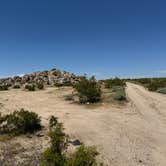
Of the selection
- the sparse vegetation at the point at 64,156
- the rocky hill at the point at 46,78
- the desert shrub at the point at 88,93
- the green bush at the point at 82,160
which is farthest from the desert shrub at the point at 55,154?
the rocky hill at the point at 46,78

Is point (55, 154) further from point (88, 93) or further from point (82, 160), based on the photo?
point (88, 93)

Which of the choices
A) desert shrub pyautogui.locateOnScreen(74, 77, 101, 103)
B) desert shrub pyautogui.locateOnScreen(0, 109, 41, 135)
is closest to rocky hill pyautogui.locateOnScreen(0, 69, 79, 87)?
desert shrub pyautogui.locateOnScreen(74, 77, 101, 103)

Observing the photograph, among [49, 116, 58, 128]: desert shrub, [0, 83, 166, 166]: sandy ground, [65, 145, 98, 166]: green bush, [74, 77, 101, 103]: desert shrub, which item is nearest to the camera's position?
[65, 145, 98, 166]: green bush

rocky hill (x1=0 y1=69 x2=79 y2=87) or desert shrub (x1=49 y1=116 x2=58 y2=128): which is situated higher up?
rocky hill (x1=0 y1=69 x2=79 y2=87)

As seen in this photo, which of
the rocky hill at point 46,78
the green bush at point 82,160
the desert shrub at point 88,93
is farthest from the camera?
the rocky hill at point 46,78

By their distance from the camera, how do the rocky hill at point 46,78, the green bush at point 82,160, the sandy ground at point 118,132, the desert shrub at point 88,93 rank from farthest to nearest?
the rocky hill at point 46,78, the desert shrub at point 88,93, the sandy ground at point 118,132, the green bush at point 82,160

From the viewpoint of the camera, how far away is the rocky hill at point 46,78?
206 feet

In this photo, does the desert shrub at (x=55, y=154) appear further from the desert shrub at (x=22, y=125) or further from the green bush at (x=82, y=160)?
the desert shrub at (x=22, y=125)

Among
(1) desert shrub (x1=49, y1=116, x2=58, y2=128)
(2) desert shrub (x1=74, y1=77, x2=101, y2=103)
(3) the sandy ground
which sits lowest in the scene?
(3) the sandy ground

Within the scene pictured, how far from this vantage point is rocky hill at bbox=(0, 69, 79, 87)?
62.7 m

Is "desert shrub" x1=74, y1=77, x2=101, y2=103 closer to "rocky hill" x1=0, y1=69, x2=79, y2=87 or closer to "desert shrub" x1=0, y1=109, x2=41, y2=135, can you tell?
"desert shrub" x1=0, y1=109, x2=41, y2=135

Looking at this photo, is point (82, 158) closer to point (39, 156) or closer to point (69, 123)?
point (39, 156)

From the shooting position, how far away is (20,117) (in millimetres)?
17875

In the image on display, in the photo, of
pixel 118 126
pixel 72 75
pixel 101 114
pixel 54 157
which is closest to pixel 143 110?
pixel 101 114
